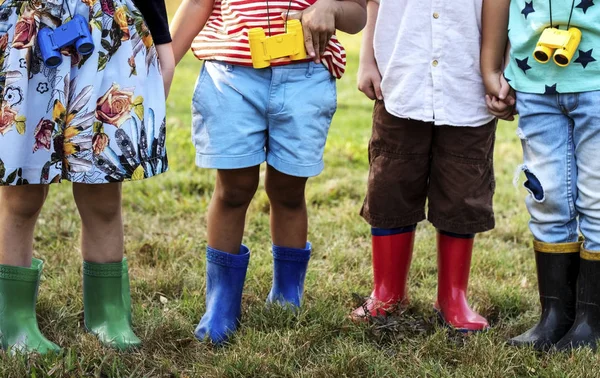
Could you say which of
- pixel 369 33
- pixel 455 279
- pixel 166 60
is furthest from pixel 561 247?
pixel 166 60

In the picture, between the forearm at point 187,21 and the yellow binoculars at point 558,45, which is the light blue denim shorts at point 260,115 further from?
the yellow binoculars at point 558,45

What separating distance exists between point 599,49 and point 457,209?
2.33 feet

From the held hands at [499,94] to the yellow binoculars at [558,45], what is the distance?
0.20 m

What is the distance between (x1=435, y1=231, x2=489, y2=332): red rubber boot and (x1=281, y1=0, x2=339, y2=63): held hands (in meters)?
0.82

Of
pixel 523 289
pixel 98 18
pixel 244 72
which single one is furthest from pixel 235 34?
pixel 523 289

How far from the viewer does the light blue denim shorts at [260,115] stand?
8.97 feet

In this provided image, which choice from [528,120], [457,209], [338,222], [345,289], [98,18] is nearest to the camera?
[98,18]

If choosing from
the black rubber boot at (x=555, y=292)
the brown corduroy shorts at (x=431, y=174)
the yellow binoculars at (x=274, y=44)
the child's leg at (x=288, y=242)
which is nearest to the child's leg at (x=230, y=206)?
the child's leg at (x=288, y=242)

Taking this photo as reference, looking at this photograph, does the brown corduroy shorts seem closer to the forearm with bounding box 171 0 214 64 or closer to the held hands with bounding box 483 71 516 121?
the held hands with bounding box 483 71 516 121

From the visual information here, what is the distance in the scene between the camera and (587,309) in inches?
108

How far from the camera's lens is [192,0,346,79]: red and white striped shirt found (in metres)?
2.72

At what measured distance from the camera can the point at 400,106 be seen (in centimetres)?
288

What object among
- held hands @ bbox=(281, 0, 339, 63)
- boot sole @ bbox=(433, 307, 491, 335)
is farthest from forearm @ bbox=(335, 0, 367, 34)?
boot sole @ bbox=(433, 307, 491, 335)

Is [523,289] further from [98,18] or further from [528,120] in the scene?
[98,18]
